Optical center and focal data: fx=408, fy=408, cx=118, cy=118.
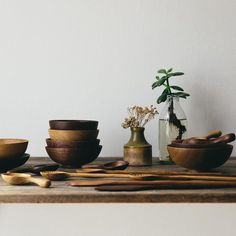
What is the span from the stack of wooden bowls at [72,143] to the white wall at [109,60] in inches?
9.8

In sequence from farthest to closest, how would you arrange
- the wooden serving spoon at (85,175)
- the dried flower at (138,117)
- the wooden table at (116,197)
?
1. the dried flower at (138,117)
2. the wooden serving spoon at (85,175)
3. the wooden table at (116,197)

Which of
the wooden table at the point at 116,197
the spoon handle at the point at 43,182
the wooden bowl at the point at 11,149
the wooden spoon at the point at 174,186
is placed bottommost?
the wooden table at the point at 116,197

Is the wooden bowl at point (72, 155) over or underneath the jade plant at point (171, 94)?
underneath

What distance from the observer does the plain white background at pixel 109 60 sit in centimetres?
138

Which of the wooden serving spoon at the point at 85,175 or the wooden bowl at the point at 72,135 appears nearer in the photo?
the wooden serving spoon at the point at 85,175

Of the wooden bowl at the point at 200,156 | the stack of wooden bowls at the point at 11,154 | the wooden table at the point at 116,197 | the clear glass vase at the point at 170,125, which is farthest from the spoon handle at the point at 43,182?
the clear glass vase at the point at 170,125

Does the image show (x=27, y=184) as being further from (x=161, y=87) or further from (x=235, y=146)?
(x=235, y=146)

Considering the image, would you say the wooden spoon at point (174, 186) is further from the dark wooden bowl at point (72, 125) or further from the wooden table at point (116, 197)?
the dark wooden bowl at point (72, 125)

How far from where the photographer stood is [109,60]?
1.39 metres

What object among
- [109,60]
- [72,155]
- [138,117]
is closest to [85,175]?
[72,155]

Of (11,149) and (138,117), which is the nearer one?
(11,149)

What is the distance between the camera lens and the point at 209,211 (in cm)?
143

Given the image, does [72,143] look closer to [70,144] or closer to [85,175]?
[70,144]

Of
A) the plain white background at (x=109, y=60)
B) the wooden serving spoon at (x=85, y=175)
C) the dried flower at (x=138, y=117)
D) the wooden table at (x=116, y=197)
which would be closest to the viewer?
the wooden table at (x=116, y=197)
